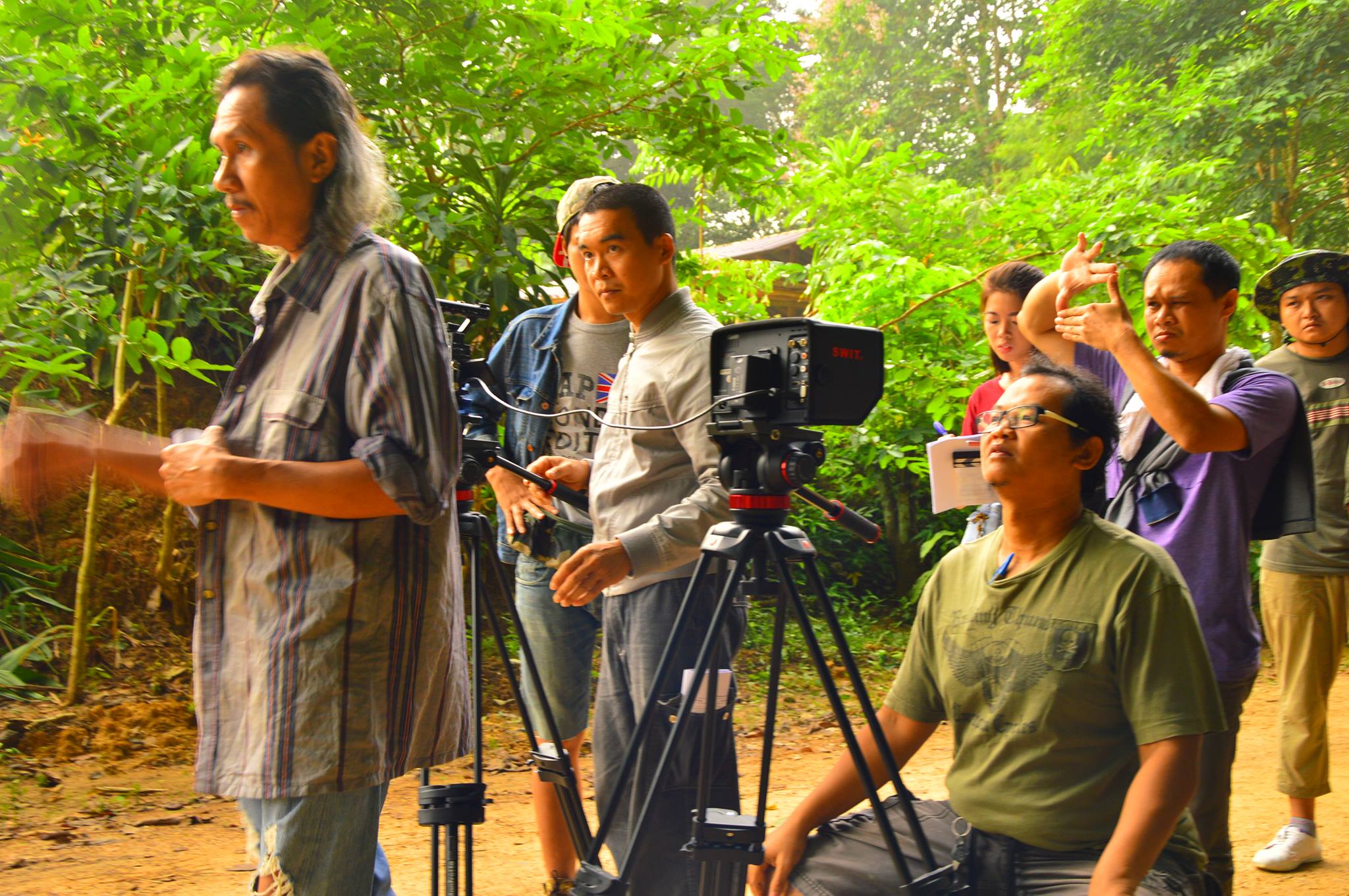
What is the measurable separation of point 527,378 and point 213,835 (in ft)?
6.66

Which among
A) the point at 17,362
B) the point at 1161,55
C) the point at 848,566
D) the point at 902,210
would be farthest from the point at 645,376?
the point at 1161,55

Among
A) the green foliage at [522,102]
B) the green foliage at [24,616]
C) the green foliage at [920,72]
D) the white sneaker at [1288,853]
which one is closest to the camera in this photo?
the white sneaker at [1288,853]

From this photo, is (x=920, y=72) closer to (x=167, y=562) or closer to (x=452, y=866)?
(x=167, y=562)

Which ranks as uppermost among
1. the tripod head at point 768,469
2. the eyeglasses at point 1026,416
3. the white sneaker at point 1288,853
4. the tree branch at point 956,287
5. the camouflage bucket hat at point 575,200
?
the tree branch at point 956,287

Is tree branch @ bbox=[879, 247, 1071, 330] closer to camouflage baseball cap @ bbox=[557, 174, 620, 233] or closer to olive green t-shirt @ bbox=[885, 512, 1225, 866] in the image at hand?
camouflage baseball cap @ bbox=[557, 174, 620, 233]

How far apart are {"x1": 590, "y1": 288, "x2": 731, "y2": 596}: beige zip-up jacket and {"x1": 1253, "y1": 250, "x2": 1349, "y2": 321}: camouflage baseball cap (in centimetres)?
225

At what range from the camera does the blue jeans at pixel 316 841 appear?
155 centimetres

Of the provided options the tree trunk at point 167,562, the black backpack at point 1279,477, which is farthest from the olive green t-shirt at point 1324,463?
the tree trunk at point 167,562

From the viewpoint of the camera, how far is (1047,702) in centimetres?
187

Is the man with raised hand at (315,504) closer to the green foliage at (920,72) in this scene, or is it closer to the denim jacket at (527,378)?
the denim jacket at (527,378)

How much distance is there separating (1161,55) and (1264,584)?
30.6 feet

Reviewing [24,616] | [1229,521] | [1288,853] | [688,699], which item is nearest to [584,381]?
[688,699]

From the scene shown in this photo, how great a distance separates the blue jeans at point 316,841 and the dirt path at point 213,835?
1722mm

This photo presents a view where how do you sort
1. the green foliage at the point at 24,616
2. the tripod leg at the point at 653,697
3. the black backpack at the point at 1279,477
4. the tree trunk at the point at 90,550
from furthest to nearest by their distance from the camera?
1. the green foliage at the point at 24,616
2. the tree trunk at the point at 90,550
3. the black backpack at the point at 1279,477
4. the tripod leg at the point at 653,697
